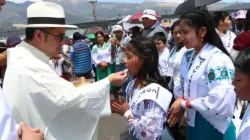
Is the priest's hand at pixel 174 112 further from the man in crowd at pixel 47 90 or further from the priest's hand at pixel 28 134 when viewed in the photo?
the priest's hand at pixel 28 134

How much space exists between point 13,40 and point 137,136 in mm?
3510

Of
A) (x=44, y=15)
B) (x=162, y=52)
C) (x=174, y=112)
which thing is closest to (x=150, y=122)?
(x=174, y=112)

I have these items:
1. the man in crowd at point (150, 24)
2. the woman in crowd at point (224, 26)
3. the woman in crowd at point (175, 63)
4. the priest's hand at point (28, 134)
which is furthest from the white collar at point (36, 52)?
A: the woman in crowd at point (224, 26)

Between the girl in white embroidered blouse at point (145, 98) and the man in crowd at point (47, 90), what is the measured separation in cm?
15

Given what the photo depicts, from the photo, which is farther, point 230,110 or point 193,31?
point 193,31

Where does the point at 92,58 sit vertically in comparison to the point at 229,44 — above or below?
below

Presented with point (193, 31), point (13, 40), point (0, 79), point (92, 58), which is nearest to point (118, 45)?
point (92, 58)

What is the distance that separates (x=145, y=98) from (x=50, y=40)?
34.1 inches

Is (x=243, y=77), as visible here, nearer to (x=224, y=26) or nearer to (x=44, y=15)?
(x=44, y=15)

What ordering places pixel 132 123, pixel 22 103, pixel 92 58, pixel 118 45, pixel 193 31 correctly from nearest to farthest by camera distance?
1. pixel 22 103
2. pixel 132 123
3. pixel 193 31
4. pixel 118 45
5. pixel 92 58

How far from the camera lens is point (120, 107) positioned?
2.49 m

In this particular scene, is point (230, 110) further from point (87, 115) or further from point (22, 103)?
point (22, 103)

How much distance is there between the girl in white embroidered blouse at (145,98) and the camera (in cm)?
231

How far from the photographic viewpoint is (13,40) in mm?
5141
